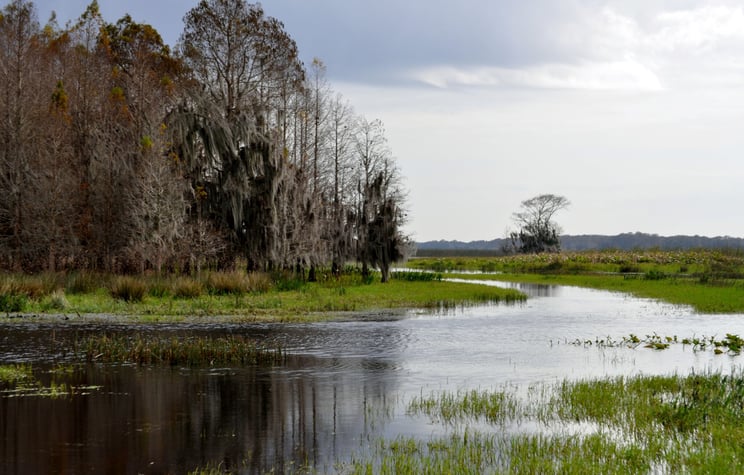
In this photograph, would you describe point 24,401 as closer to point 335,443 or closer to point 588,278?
point 335,443

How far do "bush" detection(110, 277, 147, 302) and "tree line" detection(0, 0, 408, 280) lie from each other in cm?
614

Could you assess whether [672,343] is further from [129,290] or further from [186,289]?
[129,290]

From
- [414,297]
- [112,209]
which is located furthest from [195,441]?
[112,209]

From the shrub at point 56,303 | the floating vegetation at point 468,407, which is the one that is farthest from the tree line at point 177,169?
the floating vegetation at point 468,407

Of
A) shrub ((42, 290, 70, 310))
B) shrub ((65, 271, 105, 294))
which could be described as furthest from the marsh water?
shrub ((65, 271, 105, 294))

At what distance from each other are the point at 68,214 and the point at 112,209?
96.1 inches

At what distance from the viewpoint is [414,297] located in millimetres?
40188

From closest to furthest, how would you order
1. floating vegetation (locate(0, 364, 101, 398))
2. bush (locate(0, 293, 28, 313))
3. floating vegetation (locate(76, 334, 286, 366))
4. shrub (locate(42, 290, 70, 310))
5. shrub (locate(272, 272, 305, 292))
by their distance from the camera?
1. floating vegetation (locate(0, 364, 101, 398))
2. floating vegetation (locate(76, 334, 286, 366))
3. bush (locate(0, 293, 28, 313))
4. shrub (locate(42, 290, 70, 310))
5. shrub (locate(272, 272, 305, 292))

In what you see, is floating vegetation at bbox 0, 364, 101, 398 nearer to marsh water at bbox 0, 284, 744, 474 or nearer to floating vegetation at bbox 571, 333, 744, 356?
marsh water at bbox 0, 284, 744, 474

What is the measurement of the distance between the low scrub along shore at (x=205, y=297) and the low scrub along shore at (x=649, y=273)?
34.1 feet

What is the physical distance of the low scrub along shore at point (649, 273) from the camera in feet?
139

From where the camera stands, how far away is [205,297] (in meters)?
34.9

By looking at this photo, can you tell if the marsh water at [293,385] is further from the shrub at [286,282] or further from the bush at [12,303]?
the shrub at [286,282]

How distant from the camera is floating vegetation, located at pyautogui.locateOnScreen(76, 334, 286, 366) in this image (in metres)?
19.6
